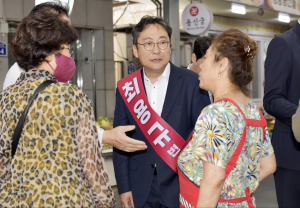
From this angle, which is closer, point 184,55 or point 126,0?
point 126,0

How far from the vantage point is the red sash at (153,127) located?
214cm

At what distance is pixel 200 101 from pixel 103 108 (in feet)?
15.7

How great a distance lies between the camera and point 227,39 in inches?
65.3

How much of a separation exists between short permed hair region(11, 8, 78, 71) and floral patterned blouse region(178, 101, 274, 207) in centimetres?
69

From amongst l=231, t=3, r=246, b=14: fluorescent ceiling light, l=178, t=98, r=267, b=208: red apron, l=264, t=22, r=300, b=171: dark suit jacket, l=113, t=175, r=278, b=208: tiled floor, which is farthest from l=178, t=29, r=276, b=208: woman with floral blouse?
l=231, t=3, r=246, b=14: fluorescent ceiling light

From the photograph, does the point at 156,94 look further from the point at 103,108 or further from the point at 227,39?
the point at 103,108

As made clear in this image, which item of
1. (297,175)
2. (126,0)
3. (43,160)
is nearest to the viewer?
(43,160)

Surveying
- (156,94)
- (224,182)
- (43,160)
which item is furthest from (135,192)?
(43,160)

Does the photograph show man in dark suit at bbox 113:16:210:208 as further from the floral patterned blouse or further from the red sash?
the floral patterned blouse

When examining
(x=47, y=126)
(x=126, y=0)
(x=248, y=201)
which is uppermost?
(x=126, y=0)

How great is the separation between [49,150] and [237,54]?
0.89m

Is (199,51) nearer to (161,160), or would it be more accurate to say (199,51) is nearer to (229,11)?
(161,160)

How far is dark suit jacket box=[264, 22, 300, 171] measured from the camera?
2.09m

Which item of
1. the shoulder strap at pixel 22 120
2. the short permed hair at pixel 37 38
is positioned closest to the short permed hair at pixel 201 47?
the short permed hair at pixel 37 38
